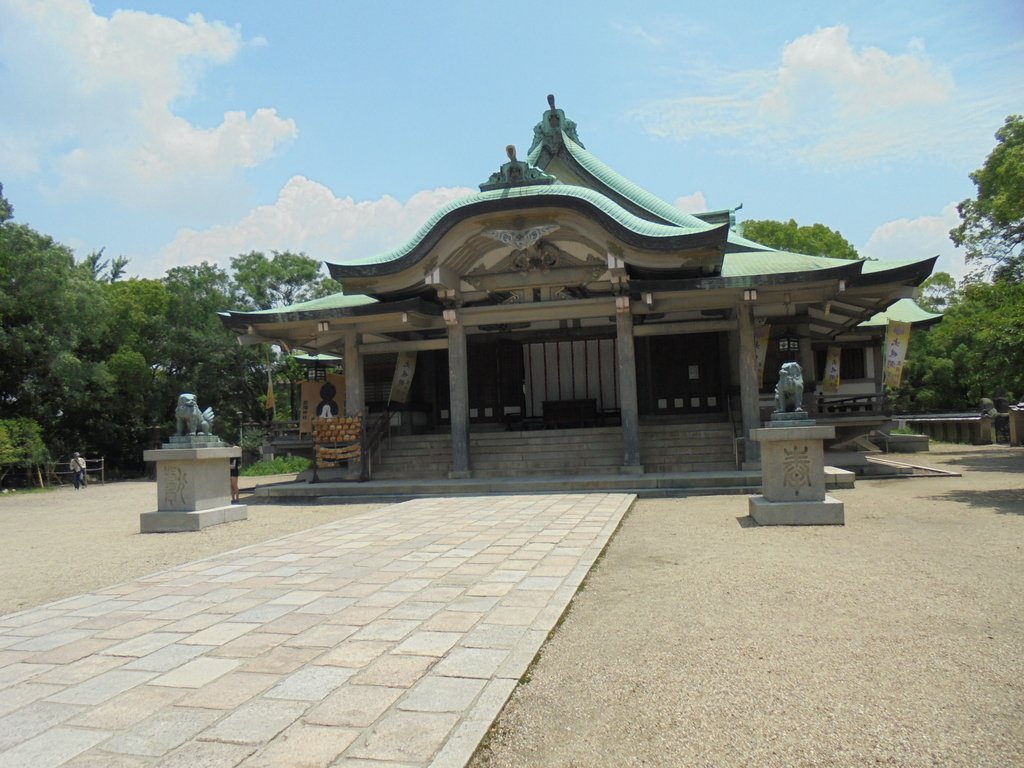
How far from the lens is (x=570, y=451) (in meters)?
14.5

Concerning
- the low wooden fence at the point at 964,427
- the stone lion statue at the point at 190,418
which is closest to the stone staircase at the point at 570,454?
the stone lion statue at the point at 190,418

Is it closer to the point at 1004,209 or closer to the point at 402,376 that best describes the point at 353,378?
the point at 402,376

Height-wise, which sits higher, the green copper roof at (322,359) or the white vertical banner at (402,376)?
the green copper roof at (322,359)

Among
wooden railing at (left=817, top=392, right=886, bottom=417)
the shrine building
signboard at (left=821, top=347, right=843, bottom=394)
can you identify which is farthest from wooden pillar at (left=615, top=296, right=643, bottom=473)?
signboard at (left=821, top=347, right=843, bottom=394)

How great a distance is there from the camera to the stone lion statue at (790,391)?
8664 millimetres

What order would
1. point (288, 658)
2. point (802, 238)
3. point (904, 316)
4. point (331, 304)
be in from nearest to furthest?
point (288, 658), point (331, 304), point (904, 316), point (802, 238)

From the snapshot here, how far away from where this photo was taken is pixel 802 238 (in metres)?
32.1

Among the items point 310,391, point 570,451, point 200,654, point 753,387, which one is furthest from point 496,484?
point 200,654

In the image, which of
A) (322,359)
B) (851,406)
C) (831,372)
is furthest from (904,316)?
(322,359)

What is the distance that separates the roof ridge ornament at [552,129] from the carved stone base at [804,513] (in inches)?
515

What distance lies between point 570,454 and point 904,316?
13.4 m

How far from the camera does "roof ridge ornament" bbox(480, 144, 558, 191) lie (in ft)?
44.4

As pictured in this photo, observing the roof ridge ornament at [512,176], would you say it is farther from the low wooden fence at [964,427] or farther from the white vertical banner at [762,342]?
the low wooden fence at [964,427]

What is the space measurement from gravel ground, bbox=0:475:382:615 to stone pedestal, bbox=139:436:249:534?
0.23 metres
